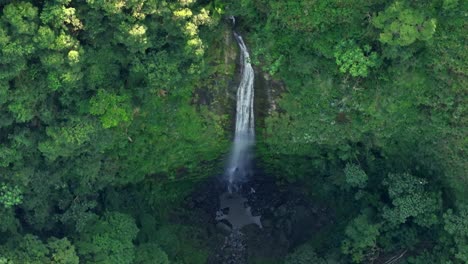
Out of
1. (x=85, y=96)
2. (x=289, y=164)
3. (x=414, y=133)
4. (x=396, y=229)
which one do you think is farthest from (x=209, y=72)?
(x=396, y=229)

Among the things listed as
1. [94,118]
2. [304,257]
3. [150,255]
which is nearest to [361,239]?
[304,257]

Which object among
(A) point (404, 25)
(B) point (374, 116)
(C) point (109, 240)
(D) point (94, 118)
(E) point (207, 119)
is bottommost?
(C) point (109, 240)

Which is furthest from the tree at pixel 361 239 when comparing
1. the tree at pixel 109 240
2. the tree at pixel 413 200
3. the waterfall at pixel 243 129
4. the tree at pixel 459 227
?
the tree at pixel 109 240

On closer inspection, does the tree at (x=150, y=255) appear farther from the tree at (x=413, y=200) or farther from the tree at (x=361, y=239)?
the tree at (x=413, y=200)

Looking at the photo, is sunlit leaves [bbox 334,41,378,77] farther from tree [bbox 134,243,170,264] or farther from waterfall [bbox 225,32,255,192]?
tree [bbox 134,243,170,264]

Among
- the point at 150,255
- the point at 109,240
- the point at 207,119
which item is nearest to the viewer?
the point at 109,240

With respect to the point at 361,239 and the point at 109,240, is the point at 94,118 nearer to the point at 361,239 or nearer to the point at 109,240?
the point at 109,240
